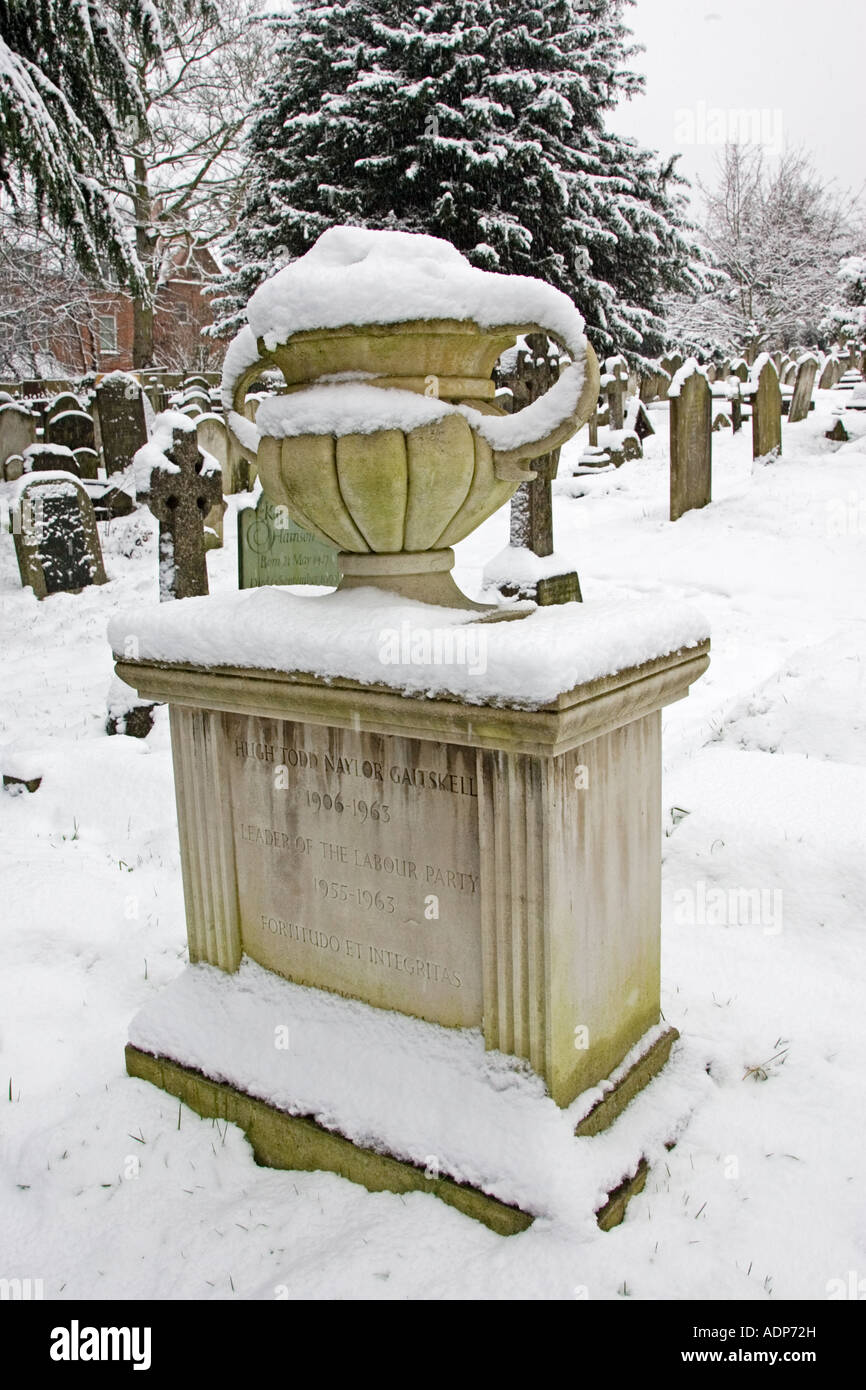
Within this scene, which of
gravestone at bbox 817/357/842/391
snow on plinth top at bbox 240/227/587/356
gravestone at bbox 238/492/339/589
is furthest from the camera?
gravestone at bbox 817/357/842/391

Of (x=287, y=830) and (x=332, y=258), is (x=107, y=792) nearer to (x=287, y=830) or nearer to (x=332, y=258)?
(x=287, y=830)

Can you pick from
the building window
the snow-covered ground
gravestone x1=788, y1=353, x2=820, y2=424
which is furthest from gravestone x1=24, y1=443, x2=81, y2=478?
the building window

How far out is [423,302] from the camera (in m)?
2.29

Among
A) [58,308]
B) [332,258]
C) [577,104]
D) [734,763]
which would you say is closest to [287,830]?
[332,258]

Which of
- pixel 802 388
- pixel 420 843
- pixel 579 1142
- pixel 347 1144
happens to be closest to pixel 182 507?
pixel 420 843

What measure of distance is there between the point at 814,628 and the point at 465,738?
641cm

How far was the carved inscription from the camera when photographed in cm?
244

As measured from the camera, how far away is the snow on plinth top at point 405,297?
229 cm

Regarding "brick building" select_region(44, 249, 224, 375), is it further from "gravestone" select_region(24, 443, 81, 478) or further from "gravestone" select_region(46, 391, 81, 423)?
"gravestone" select_region(24, 443, 81, 478)

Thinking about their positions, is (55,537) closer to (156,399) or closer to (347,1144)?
(156,399)

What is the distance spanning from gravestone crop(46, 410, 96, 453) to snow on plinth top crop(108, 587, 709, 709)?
14.5 m

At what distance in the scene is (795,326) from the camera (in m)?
37.4

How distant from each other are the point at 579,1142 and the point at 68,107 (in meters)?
10.6

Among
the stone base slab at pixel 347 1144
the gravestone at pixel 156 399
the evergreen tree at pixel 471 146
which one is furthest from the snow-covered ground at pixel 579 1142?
the evergreen tree at pixel 471 146
